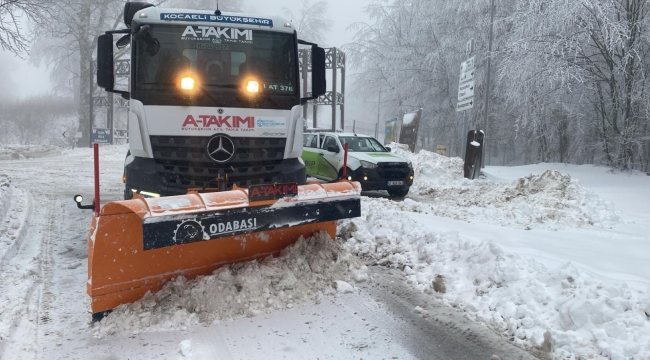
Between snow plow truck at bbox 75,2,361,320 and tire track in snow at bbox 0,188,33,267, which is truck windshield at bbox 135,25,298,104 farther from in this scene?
tire track in snow at bbox 0,188,33,267

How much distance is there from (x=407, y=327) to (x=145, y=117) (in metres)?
3.73

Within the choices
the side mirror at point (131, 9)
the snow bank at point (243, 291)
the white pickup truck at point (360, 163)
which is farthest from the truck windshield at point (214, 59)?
the white pickup truck at point (360, 163)

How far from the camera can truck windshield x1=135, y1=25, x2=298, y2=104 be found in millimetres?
5480

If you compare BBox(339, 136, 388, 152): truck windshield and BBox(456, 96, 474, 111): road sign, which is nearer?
BBox(339, 136, 388, 152): truck windshield

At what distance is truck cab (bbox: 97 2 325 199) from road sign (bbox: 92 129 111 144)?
2380 centimetres

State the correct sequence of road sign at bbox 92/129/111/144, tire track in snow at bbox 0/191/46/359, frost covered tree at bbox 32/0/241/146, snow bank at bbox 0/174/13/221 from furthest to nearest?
frost covered tree at bbox 32/0/241/146, road sign at bbox 92/129/111/144, snow bank at bbox 0/174/13/221, tire track in snow at bbox 0/191/46/359

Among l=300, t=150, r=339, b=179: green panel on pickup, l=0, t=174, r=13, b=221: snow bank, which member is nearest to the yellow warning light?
l=0, t=174, r=13, b=221: snow bank

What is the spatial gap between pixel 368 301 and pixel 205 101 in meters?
2.94

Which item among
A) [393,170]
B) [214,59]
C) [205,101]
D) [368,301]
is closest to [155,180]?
[205,101]

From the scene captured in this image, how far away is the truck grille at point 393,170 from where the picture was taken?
11.5 metres

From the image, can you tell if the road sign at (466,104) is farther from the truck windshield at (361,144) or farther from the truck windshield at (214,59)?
the truck windshield at (214,59)

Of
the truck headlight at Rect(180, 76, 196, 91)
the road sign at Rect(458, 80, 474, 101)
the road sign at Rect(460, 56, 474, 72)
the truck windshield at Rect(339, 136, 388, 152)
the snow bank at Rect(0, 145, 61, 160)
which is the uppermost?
the road sign at Rect(460, 56, 474, 72)

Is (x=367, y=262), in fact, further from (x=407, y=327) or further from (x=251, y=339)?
(x=251, y=339)

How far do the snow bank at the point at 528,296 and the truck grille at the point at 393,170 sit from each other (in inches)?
216
